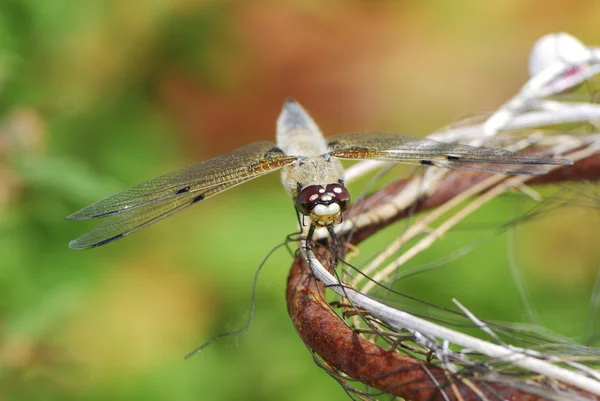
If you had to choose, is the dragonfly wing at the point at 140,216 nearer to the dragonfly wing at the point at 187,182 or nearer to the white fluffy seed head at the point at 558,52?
the dragonfly wing at the point at 187,182

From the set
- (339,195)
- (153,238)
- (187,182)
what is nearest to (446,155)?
(339,195)

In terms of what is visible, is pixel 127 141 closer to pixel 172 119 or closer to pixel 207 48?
pixel 172 119

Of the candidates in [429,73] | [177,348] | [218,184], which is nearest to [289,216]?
[177,348]

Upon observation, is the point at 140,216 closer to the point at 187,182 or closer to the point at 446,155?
the point at 187,182

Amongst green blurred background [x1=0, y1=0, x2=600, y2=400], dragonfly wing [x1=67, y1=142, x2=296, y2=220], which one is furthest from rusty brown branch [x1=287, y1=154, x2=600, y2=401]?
green blurred background [x1=0, y1=0, x2=600, y2=400]

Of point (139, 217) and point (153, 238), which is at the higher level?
point (139, 217)

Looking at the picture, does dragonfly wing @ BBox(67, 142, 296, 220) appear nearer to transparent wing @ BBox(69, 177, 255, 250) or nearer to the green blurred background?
transparent wing @ BBox(69, 177, 255, 250)
